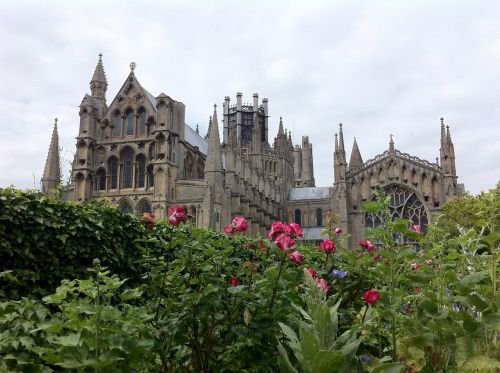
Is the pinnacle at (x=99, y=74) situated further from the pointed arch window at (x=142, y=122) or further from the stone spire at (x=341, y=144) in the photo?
the stone spire at (x=341, y=144)

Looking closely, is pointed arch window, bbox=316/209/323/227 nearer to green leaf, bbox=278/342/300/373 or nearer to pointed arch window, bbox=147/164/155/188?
pointed arch window, bbox=147/164/155/188

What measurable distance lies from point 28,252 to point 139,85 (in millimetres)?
32833

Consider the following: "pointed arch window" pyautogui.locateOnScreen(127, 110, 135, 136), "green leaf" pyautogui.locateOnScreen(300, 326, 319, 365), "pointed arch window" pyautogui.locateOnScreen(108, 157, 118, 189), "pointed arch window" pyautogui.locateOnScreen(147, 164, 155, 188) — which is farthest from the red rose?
"pointed arch window" pyautogui.locateOnScreen(127, 110, 135, 136)

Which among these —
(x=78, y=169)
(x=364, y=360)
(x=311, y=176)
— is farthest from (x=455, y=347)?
(x=311, y=176)

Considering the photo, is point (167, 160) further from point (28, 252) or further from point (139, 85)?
point (28, 252)

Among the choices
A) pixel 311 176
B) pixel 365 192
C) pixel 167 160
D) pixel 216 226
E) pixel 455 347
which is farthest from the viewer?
pixel 311 176

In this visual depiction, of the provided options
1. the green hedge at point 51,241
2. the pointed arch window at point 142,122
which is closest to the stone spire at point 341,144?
the pointed arch window at point 142,122

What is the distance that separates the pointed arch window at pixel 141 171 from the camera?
3717 centimetres

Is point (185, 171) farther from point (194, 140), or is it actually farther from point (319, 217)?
point (319, 217)

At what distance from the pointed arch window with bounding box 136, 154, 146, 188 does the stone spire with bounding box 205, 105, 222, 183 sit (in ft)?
20.3

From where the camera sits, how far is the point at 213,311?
3.98 m

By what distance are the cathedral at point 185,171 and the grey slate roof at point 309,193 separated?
34.3 ft

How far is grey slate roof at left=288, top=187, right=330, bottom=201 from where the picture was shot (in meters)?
59.4

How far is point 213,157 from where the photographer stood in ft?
114
